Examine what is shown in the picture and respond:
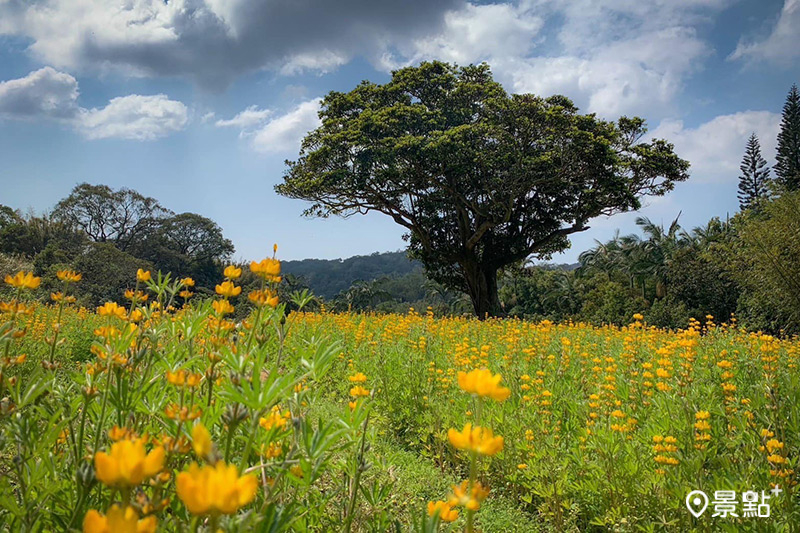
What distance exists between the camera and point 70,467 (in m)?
1.11

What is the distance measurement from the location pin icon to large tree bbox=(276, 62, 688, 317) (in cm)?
1200

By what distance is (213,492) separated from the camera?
1.43 ft

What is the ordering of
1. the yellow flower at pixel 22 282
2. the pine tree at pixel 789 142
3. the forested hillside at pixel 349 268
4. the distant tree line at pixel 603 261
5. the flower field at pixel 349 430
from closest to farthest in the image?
1. the flower field at pixel 349 430
2. the yellow flower at pixel 22 282
3. the distant tree line at pixel 603 261
4. the pine tree at pixel 789 142
5. the forested hillside at pixel 349 268

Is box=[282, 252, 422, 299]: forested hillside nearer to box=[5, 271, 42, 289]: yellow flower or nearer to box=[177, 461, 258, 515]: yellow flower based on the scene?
box=[5, 271, 42, 289]: yellow flower

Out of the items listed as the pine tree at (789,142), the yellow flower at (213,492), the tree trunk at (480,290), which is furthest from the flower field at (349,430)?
→ the pine tree at (789,142)

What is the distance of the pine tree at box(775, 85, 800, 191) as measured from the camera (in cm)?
2865

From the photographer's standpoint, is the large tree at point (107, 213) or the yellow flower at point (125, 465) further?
the large tree at point (107, 213)

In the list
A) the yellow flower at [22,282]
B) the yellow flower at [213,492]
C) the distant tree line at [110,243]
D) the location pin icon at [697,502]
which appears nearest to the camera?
the yellow flower at [213,492]

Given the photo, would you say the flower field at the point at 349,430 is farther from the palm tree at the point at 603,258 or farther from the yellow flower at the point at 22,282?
the palm tree at the point at 603,258

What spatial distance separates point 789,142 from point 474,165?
25.7m

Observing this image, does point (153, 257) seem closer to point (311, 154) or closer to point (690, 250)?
point (311, 154)

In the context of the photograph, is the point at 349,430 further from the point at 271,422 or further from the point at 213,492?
the point at 213,492

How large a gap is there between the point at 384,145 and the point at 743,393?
1184cm

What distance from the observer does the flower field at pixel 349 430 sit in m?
0.75
